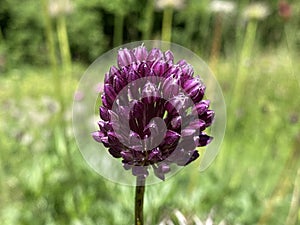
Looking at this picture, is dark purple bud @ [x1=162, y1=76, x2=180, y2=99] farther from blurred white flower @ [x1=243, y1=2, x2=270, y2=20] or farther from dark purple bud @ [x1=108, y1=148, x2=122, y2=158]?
blurred white flower @ [x1=243, y1=2, x2=270, y2=20]

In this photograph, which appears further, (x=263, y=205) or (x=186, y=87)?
(x=263, y=205)

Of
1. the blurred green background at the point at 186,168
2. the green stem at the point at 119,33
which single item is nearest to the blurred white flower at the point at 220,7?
the blurred green background at the point at 186,168

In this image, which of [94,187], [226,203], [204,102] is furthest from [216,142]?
[204,102]

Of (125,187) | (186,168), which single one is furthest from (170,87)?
(186,168)

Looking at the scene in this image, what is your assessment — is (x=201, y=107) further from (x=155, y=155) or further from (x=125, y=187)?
(x=125, y=187)

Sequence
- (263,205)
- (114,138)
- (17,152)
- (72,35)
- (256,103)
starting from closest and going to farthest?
(114,138), (263,205), (17,152), (256,103), (72,35)

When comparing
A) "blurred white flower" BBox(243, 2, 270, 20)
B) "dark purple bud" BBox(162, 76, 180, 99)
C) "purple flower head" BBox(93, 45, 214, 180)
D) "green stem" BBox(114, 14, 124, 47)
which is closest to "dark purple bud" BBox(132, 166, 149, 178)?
"purple flower head" BBox(93, 45, 214, 180)

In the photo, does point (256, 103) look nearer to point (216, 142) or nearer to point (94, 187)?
point (216, 142)

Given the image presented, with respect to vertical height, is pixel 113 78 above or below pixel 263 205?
above

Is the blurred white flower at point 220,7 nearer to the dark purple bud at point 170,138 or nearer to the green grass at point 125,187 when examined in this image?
the green grass at point 125,187
